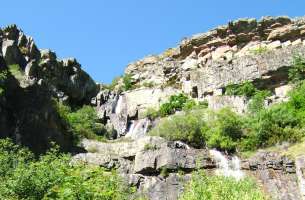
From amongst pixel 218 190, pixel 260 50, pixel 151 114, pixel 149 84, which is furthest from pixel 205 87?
pixel 218 190

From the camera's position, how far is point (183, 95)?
158ft

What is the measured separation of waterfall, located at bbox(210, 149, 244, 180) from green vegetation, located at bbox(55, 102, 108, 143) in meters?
10.1

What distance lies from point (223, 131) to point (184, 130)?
2.92 meters

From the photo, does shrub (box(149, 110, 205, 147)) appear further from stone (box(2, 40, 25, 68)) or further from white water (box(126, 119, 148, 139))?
stone (box(2, 40, 25, 68))

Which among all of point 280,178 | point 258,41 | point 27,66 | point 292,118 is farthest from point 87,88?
point 280,178

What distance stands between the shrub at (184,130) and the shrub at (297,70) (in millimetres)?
11450

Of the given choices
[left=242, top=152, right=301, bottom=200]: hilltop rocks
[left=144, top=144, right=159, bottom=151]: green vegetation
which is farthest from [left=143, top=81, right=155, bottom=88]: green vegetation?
[left=242, top=152, right=301, bottom=200]: hilltop rocks

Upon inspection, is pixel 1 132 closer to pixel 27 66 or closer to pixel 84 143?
pixel 84 143

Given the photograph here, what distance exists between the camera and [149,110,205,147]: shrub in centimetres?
3594

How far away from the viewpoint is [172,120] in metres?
37.3

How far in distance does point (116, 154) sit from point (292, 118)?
12.0m

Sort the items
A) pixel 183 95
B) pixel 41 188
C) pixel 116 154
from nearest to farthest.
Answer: pixel 41 188, pixel 116 154, pixel 183 95

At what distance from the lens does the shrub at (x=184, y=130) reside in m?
35.9

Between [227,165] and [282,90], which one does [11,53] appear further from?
[282,90]
